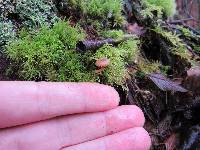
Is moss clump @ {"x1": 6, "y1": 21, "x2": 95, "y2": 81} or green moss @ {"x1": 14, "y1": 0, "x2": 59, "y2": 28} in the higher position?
green moss @ {"x1": 14, "y1": 0, "x2": 59, "y2": 28}

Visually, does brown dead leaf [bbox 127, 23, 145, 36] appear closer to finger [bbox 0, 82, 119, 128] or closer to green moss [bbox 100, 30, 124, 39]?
green moss [bbox 100, 30, 124, 39]

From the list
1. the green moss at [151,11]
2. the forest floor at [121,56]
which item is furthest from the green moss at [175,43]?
the green moss at [151,11]

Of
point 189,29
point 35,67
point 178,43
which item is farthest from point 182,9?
point 35,67

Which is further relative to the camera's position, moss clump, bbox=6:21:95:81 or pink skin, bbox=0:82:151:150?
moss clump, bbox=6:21:95:81

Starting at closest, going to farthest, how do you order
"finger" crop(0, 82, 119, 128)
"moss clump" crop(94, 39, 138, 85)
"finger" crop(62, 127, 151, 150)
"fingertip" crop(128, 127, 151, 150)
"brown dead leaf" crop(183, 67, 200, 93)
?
"finger" crop(0, 82, 119, 128), "finger" crop(62, 127, 151, 150), "fingertip" crop(128, 127, 151, 150), "moss clump" crop(94, 39, 138, 85), "brown dead leaf" crop(183, 67, 200, 93)

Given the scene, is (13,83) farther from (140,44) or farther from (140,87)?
(140,44)

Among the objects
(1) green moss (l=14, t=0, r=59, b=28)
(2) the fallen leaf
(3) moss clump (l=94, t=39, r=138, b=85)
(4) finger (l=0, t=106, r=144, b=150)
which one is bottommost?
(4) finger (l=0, t=106, r=144, b=150)

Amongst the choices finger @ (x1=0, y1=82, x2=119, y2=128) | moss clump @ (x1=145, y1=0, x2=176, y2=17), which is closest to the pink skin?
finger @ (x1=0, y1=82, x2=119, y2=128)
